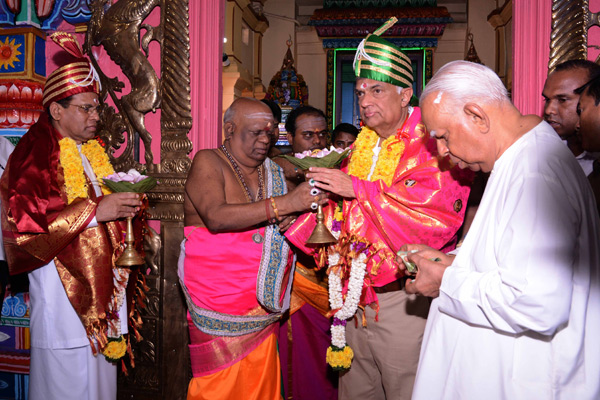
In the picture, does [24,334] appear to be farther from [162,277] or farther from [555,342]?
[555,342]

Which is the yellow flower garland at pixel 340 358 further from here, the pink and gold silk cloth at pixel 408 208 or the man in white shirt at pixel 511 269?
the man in white shirt at pixel 511 269

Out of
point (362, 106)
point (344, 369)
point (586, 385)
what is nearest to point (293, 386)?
point (344, 369)

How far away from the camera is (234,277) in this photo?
317 centimetres

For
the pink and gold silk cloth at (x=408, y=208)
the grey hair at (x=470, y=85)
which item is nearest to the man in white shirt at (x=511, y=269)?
the grey hair at (x=470, y=85)

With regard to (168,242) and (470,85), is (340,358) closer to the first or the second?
(470,85)

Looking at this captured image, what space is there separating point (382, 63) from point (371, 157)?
57 cm

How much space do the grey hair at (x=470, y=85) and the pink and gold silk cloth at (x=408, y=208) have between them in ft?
2.86

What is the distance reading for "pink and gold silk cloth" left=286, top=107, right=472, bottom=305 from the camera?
8.45 feet

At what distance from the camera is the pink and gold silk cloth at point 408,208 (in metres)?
2.58

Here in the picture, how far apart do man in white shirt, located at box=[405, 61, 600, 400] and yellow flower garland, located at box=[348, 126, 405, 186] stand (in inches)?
35.4

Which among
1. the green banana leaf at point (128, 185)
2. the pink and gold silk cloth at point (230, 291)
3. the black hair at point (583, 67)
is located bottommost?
→ the pink and gold silk cloth at point (230, 291)

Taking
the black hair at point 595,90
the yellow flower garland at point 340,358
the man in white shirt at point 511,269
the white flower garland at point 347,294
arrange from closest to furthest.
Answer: the man in white shirt at point 511,269 < the black hair at point 595,90 < the white flower garland at point 347,294 < the yellow flower garland at point 340,358

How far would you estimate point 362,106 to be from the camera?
2.92 m

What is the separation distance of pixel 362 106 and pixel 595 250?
5.42ft
